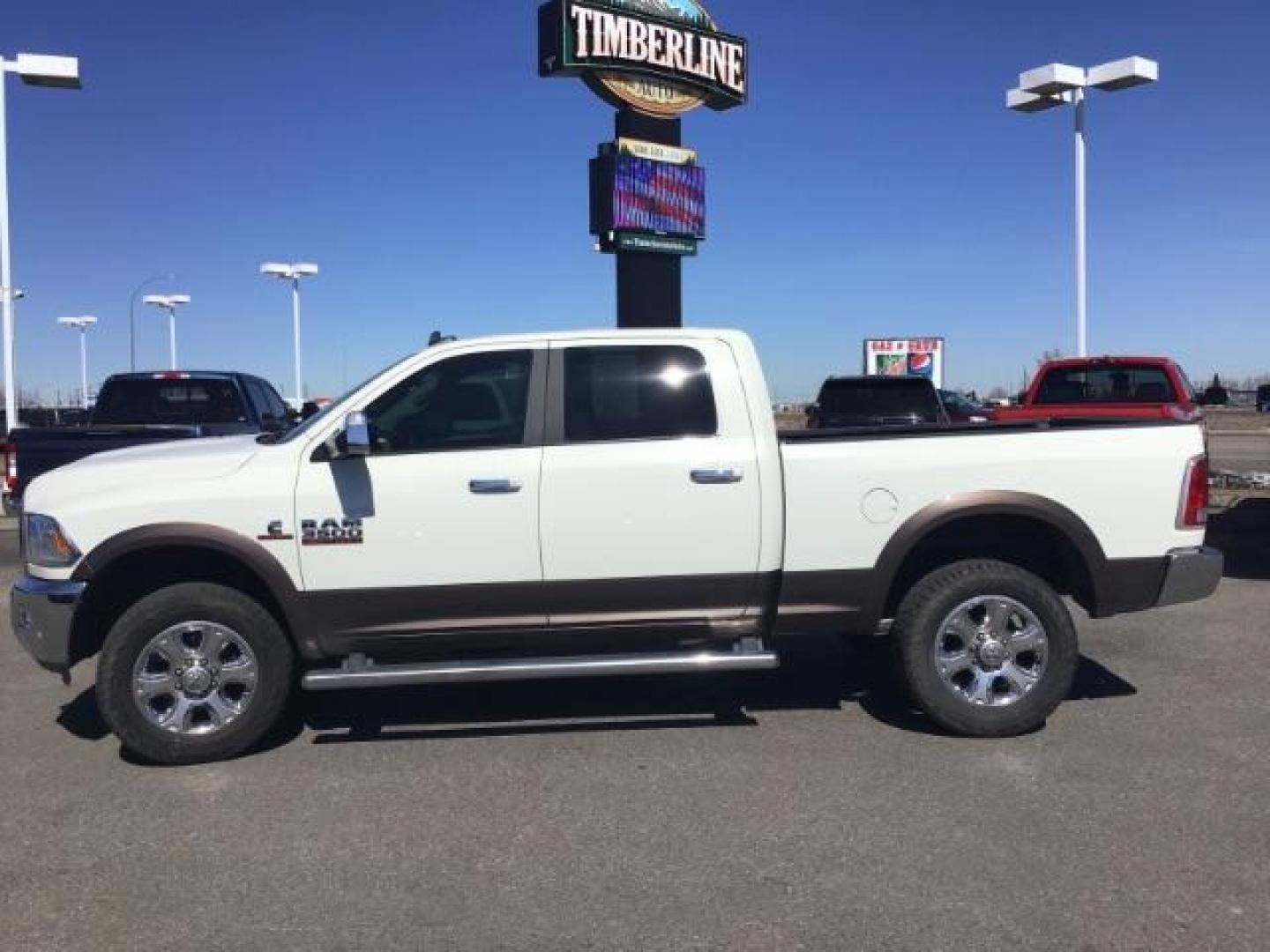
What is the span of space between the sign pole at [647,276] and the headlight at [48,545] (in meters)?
14.3

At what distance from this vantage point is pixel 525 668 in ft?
16.3

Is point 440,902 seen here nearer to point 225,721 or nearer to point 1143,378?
point 225,721

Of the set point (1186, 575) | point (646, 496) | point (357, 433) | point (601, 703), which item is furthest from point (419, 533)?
point (1186, 575)

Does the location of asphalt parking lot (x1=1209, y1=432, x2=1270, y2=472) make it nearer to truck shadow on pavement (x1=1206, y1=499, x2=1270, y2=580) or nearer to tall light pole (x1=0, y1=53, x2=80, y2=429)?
truck shadow on pavement (x1=1206, y1=499, x2=1270, y2=580)

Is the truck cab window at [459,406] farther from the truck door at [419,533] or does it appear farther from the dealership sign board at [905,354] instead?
the dealership sign board at [905,354]

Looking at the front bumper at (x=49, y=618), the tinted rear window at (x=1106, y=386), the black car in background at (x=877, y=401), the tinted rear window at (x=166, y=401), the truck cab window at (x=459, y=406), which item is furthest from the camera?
the black car in background at (x=877, y=401)

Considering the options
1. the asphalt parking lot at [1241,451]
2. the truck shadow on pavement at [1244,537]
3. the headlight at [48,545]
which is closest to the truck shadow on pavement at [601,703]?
the headlight at [48,545]

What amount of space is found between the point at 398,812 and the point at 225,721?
1.13 meters

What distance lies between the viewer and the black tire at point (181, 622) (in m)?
4.93

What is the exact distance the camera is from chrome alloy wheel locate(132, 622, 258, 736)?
4969 mm

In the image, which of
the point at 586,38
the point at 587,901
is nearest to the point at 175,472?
the point at 587,901

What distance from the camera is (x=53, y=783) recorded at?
482 cm

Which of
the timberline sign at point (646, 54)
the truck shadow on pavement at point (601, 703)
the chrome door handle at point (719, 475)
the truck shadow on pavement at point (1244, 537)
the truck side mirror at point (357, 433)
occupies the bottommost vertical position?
the truck shadow on pavement at point (601, 703)

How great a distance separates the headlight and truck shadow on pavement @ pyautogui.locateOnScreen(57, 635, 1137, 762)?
100 centimetres
